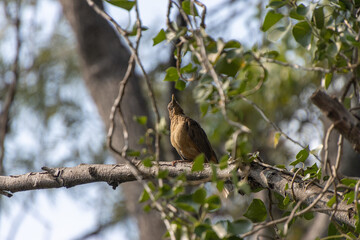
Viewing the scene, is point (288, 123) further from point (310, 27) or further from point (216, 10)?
point (310, 27)

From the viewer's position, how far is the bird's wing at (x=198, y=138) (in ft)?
13.3

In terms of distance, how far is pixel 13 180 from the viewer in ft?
9.81

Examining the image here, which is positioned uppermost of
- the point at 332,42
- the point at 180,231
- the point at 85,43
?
the point at 332,42

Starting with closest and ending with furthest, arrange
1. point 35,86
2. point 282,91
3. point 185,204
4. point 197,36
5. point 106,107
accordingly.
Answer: point 185,204
point 197,36
point 106,107
point 282,91
point 35,86

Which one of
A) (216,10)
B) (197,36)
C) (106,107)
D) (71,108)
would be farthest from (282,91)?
(197,36)

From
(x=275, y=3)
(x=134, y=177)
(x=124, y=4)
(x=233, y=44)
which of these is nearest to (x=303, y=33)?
(x=275, y=3)

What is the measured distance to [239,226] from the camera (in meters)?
1.69

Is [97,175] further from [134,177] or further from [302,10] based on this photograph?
[302,10]

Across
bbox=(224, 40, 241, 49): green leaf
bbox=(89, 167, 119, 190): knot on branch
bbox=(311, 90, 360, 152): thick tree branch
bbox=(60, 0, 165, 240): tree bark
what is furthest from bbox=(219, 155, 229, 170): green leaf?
bbox=(60, 0, 165, 240): tree bark

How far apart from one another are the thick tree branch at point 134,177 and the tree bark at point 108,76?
2280mm

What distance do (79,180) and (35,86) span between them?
192 inches

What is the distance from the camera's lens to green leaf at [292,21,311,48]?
210cm

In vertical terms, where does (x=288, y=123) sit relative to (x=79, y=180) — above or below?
below

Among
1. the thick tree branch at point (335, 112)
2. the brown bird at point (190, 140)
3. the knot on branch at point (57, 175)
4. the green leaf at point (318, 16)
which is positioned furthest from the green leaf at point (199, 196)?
the brown bird at point (190, 140)
